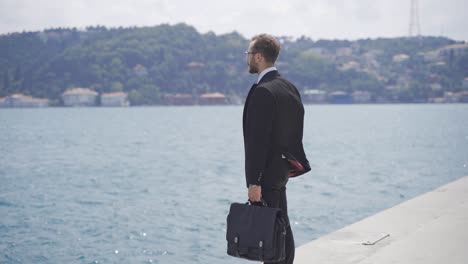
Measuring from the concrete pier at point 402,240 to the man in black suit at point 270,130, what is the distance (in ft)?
4.45

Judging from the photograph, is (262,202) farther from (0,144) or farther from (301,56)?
(301,56)

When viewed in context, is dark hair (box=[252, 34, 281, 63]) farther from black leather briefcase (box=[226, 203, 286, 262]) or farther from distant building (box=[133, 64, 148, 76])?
distant building (box=[133, 64, 148, 76])

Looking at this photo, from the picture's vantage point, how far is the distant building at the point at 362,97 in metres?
166

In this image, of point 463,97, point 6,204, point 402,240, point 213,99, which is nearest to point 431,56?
point 463,97

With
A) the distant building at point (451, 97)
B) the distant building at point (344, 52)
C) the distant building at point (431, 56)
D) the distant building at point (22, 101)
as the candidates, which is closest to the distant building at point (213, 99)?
the distant building at point (22, 101)

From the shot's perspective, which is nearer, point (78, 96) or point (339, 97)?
point (78, 96)

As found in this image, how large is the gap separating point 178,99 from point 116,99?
46.5 ft

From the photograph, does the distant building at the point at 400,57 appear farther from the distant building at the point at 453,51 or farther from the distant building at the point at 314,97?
the distant building at the point at 314,97

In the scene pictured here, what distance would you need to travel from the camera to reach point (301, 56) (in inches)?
6329

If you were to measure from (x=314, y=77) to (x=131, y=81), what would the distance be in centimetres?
4202

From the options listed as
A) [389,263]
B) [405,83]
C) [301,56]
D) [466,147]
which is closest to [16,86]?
[301,56]

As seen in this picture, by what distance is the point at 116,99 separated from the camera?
15375 cm

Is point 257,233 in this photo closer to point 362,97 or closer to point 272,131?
point 272,131

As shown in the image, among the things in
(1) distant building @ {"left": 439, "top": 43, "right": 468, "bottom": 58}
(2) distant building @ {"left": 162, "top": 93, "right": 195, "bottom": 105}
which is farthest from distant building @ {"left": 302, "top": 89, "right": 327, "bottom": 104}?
(1) distant building @ {"left": 439, "top": 43, "right": 468, "bottom": 58}
